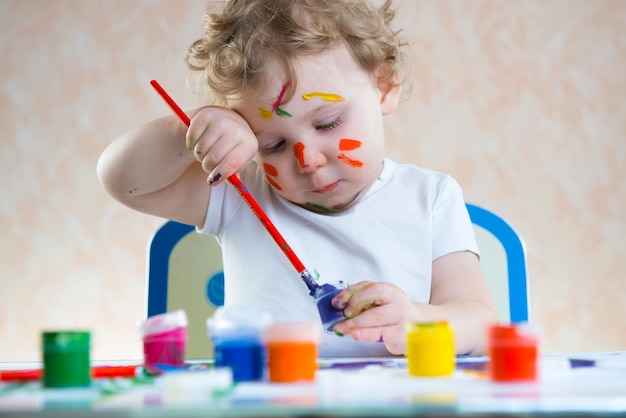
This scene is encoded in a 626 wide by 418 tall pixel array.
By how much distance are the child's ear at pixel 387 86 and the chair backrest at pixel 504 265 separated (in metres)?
0.23

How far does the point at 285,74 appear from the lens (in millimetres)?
993

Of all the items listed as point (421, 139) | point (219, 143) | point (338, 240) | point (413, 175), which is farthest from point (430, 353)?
point (421, 139)

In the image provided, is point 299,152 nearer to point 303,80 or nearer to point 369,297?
point 303,80

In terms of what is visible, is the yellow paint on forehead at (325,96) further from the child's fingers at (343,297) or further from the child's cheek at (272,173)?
the child's fingers at (343,297)

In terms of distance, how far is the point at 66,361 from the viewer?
519 mm

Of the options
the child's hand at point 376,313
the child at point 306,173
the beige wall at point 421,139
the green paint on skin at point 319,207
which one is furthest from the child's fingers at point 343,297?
the beige wall at point 421,139

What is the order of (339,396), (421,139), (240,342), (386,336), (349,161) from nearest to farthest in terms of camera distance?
1. (339,396)
2. (240,342)
3. (386,336)
4. (349,161)
5. (421,139)

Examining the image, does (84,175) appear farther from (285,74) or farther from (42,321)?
(285,74)

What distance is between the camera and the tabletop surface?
403mm

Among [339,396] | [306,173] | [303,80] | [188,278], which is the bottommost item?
[339,396]

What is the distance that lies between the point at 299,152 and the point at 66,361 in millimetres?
517

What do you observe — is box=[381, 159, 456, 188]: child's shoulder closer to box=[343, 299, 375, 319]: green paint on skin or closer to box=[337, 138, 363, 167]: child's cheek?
box=[337, 138, 363, 167]: child's cheek

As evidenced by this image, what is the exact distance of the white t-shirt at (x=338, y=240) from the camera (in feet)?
3.56

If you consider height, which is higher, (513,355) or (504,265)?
(504,265)
